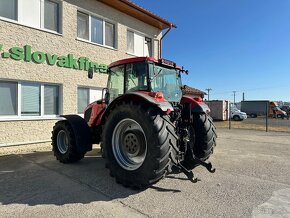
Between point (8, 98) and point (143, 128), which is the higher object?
point (8, 98)

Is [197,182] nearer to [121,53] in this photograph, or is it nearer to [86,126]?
[86,126]

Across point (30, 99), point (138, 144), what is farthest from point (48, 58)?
point (138, 144)

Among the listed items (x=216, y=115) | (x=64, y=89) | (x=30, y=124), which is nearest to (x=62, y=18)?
(x=64, y=89)

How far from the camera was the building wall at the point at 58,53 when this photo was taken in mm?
8148

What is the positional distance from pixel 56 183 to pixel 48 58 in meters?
5.65

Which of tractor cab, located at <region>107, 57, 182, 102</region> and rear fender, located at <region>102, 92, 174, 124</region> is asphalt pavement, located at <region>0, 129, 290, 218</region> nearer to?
rear fender, located at <region>102, 92, 174, 124</region>

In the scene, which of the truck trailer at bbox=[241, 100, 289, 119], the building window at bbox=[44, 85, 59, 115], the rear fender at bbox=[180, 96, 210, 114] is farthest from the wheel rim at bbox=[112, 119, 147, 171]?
the truck trailer at bbox=[241, 100, 289, 119]

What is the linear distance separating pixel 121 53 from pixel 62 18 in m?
3.44

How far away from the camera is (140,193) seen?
4.43 metres

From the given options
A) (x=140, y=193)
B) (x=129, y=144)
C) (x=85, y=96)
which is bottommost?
(x=140, y=193)

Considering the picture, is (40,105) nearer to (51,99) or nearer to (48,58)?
(51,99)

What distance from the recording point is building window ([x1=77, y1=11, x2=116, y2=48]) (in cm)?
1073

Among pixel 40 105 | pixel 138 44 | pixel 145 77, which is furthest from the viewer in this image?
pixel 138 44

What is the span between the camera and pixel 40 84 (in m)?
9.09
